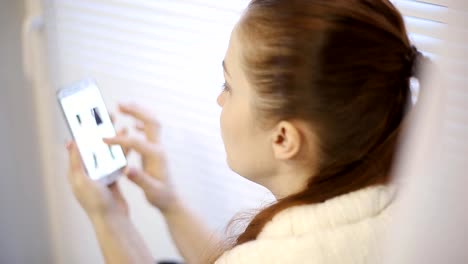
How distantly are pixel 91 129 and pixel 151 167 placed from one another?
0.10 m

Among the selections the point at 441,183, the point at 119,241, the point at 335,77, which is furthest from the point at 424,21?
the point at 119,241

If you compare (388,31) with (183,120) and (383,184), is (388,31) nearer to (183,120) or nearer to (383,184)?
(383,184)

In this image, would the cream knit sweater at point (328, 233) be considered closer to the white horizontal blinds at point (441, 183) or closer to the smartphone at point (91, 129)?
the white horizontal blinds at point (441, 183)

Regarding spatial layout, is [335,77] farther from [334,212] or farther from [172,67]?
[172,67]

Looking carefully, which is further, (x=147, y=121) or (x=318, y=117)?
(x=147, y=121)

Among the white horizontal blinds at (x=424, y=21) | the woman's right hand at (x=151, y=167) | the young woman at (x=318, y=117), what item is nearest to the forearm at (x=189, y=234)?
the woman's right hand at (x=151, y=167)

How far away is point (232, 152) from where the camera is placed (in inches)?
22.2

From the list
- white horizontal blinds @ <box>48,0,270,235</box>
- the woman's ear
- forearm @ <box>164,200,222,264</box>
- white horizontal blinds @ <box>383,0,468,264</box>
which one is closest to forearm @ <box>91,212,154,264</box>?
forearm @ <box>164,200,222,264</box>

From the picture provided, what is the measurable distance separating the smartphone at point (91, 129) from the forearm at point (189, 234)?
11cm

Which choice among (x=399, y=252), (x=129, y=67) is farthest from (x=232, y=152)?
(x=129, y=67)

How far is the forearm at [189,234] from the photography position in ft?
2.46

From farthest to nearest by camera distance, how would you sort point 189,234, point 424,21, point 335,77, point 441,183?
1. point 189,234
2. point 424,21
3. point 335,77
4. point 441,183

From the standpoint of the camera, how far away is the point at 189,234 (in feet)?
2.49

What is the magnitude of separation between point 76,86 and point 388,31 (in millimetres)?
473
